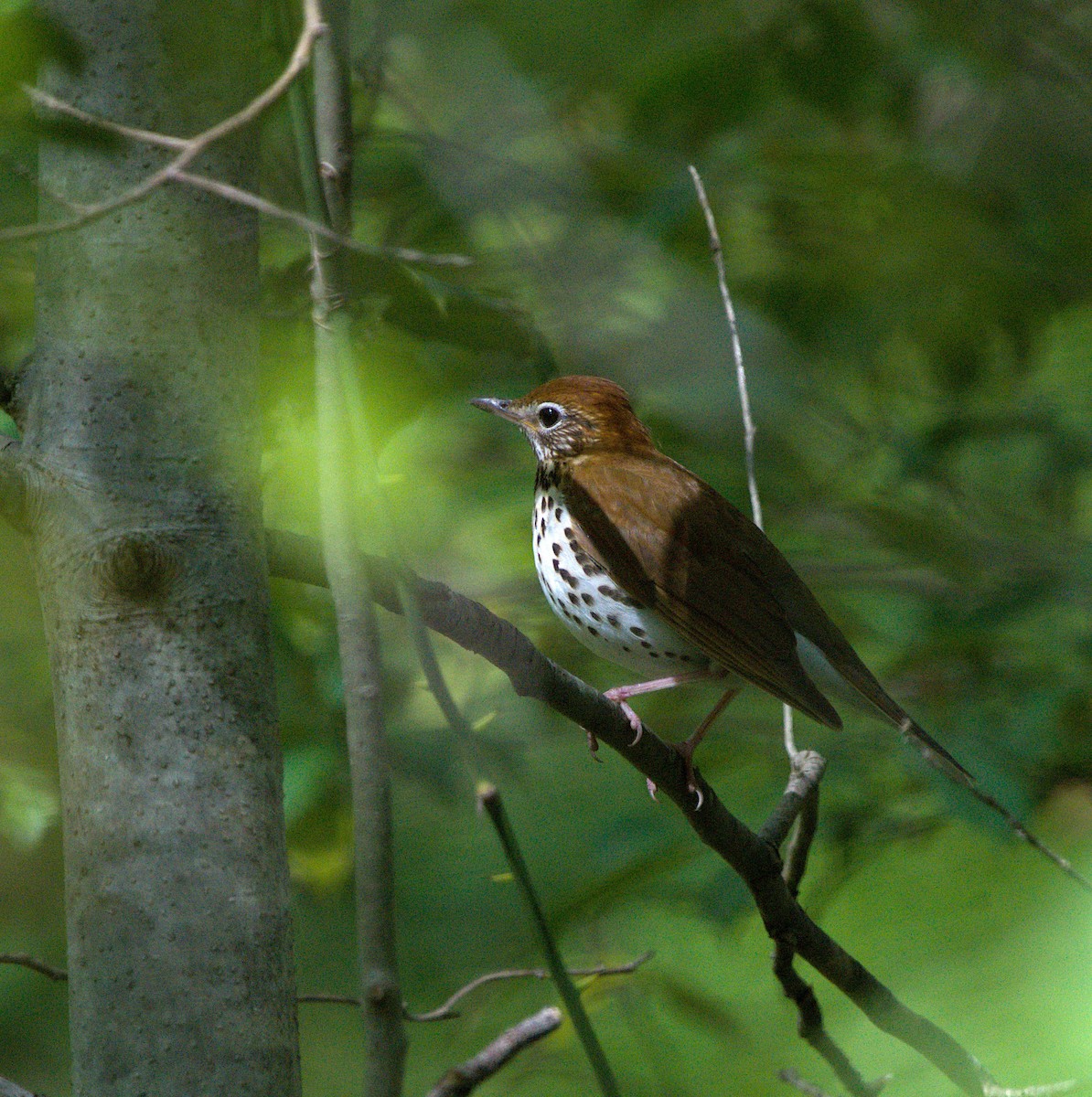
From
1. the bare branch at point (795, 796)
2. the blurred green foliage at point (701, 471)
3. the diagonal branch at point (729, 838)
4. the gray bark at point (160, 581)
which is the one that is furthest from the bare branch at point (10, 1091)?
the bare branch at point (795, 796)

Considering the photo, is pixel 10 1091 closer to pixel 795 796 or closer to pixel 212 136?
pixel 212 136

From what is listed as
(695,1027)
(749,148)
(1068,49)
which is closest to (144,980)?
(695,1027)

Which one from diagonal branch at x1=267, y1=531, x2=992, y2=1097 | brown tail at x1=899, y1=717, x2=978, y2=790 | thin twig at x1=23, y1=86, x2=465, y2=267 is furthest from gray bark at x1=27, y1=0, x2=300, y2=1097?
brown tail at x1=899, y1=717, x2=978, y2=790

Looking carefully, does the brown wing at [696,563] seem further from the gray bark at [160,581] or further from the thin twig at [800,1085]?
the gray bark at [160,581]

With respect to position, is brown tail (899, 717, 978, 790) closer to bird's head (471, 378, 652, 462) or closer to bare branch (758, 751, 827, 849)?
bare branch (758, 751, 827, 849)

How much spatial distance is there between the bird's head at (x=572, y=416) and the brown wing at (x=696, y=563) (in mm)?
186

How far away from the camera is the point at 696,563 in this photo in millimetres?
3078

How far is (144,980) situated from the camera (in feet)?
5.05

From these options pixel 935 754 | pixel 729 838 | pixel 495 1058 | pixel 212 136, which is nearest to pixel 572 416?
pixel 935 754

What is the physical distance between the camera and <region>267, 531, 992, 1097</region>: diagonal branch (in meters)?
1.76

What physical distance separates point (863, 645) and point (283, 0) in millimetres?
3008

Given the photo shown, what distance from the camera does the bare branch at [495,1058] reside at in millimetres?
1367

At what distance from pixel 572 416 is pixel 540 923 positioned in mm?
2470

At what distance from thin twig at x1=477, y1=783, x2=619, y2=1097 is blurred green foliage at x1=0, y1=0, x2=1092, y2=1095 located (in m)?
1.25
